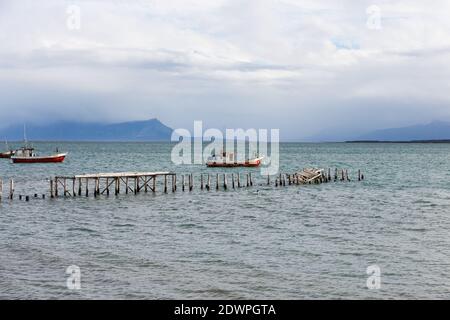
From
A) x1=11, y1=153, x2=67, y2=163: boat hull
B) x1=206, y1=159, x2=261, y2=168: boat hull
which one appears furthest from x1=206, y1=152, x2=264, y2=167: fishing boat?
x1=11, y1=153, x2=67, y2=163: boat hull

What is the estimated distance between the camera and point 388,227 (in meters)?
38.9

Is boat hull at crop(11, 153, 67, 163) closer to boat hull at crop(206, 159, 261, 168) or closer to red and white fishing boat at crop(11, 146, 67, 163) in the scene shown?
red and white fishing boat at crop(11, 146, 67, 163)

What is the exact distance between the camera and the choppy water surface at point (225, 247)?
23609 millimetres

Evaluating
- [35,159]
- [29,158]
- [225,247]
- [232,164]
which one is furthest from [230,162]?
[225,247]

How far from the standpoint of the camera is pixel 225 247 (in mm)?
31703

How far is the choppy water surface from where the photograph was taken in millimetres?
23609

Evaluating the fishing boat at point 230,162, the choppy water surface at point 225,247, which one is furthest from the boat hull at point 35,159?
the choppy water surface at point 225,247

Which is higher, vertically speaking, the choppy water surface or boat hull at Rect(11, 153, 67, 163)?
boat hull at Rect(11, 153, 67, 163)

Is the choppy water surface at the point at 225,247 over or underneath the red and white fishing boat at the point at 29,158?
underneath

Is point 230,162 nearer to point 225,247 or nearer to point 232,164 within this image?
point 232,164

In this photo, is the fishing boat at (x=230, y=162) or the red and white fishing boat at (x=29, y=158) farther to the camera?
the red and white fishing boat at (x=29, y=158)

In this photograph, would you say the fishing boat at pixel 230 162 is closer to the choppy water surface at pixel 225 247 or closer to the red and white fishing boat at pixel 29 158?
the red and white fishing boat at pixel 29 158
